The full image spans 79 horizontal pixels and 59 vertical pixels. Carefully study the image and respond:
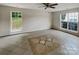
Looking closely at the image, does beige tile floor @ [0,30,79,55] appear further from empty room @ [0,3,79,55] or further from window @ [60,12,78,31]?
window @ [60,12,78,31]

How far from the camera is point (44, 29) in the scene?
3514 mm

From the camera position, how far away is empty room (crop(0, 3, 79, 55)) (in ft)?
8.54

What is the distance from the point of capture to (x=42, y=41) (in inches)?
165

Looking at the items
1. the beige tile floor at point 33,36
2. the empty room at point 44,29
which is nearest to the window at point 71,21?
the empty room at point 44,29

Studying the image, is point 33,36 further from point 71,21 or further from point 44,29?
point 71,21

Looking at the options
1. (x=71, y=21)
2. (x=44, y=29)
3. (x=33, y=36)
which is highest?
(x=71, y=21)

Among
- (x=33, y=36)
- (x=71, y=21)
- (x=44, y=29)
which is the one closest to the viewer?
(x=71, y=21)

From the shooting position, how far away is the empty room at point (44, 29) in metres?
2.60

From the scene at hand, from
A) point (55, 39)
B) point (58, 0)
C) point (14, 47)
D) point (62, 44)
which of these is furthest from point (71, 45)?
point (58, 0)

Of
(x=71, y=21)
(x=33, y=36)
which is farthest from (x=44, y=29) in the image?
(x=71, y=21)

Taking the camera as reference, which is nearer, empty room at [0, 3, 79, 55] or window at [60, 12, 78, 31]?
window at [60, 12, 78, 31]

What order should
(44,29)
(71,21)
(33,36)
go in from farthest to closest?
1. (33,36)
2. (44,29)
3. (71,21)

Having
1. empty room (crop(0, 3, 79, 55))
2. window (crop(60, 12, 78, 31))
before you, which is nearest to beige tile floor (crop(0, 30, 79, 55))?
empty room (crop(0, 3, 79, 55))
